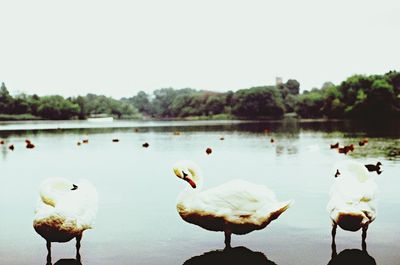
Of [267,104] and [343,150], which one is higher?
[267,104]

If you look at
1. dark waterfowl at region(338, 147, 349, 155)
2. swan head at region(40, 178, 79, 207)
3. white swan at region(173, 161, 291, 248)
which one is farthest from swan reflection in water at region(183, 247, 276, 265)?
dark waterfowl at region(338, 147, 349, 155)

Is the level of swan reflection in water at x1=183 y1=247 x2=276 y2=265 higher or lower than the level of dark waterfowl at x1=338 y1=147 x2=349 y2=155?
lower

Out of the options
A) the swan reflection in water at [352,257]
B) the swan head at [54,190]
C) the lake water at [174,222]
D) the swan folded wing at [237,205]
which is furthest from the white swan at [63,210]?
the swan reflection in water at [352,257]

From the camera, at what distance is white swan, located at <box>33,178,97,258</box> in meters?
8.77

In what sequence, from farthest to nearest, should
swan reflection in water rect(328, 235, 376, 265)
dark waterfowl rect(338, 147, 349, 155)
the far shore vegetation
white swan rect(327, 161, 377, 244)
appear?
the far shore vegetation → dark waterfowl rect(338, 147, 349, 155) → white swan rect(327, 161, 377, 244) → swan reflection in water rect(328, 235, 376, 265)

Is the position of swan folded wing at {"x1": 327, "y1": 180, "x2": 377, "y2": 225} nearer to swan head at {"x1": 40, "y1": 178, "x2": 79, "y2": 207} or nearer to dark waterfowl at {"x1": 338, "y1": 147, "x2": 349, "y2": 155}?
swan head at {"x1": 40, "y1": 178, "x2": 79, "y2": 207}

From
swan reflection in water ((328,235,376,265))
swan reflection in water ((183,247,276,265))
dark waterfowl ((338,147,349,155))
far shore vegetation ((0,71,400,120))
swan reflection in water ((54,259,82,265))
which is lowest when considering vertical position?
swan reflection in water ((54,259,82,265))

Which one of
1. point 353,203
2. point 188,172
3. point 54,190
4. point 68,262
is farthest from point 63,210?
point 353,203

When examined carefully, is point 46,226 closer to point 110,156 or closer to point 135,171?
point 135,171

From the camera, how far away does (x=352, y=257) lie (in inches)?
355

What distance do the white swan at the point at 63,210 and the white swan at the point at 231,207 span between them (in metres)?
1.66

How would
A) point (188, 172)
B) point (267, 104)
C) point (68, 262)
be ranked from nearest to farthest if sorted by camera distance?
point (68, 262)
point (188, 172)
point (267, 104)

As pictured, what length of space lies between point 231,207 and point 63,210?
2.86 m

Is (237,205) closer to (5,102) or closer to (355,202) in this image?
(355,202)
